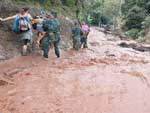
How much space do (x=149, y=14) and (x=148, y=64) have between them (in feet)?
74.2

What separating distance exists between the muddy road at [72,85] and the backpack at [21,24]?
1048mm

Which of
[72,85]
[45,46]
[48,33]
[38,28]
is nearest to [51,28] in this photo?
[48,33]

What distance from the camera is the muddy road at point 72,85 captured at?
8734 millimetres

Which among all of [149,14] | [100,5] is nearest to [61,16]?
[149,14]

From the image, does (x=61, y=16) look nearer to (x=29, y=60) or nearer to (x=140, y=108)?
(x=29, y=60)

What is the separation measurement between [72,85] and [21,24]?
3747mm

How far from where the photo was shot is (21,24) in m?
13.5

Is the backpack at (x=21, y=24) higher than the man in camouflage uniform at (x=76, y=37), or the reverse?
the backpack at (x=21, y=24)

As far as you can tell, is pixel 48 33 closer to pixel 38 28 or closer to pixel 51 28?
pixel 51 28

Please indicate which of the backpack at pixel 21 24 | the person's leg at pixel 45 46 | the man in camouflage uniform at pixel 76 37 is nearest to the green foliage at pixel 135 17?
the man in camouflage uniform at pixel 76 37

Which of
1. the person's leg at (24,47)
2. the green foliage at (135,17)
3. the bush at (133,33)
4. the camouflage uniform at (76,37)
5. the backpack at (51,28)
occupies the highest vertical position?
the backpack at (51,28)

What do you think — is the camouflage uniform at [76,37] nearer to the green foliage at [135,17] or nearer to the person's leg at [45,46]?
the person's leg at [45,46]

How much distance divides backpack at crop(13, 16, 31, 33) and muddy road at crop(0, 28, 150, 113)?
41.3 inches

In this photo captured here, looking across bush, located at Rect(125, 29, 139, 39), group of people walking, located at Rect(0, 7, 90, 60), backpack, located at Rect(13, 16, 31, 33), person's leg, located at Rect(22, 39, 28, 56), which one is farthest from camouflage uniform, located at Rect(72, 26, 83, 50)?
bush, located at Rect(125, 29, 139, 39)
